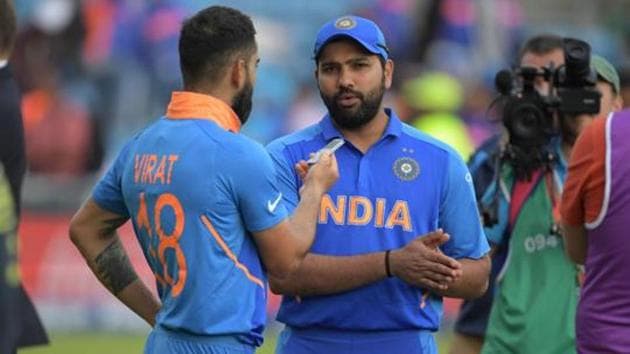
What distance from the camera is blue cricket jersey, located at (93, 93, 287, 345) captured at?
6254mm

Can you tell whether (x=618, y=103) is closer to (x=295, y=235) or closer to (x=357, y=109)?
(x=357, y=109)

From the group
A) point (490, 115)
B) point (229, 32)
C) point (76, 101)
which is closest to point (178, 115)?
point (229, 32)

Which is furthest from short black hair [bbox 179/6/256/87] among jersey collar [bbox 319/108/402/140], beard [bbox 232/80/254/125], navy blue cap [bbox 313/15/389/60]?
jersey collar [bbox 319/108/402/140]

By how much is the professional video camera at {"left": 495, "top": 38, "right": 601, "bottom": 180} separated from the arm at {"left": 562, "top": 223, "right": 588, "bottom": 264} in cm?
113

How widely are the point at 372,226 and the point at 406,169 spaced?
0.29 meters

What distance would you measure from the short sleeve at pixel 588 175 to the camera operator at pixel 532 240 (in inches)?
53.4

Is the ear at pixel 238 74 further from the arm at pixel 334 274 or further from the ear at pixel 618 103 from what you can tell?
the ear at pixel 618 103

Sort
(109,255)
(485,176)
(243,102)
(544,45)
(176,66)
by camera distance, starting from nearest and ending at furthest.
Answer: (243,102)
(109,255)
(485,176)
(544,45)
(176,66)

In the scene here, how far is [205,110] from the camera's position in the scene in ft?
21.0

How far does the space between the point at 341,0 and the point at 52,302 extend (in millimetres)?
7384

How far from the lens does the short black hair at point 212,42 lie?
641 cm

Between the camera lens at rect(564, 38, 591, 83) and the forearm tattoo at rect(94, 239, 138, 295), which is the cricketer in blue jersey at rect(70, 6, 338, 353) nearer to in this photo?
the forearm tattoo at rect(94, 239, 138, 295)

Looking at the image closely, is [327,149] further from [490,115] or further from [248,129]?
[248,129]

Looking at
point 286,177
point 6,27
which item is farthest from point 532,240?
point 6,27
